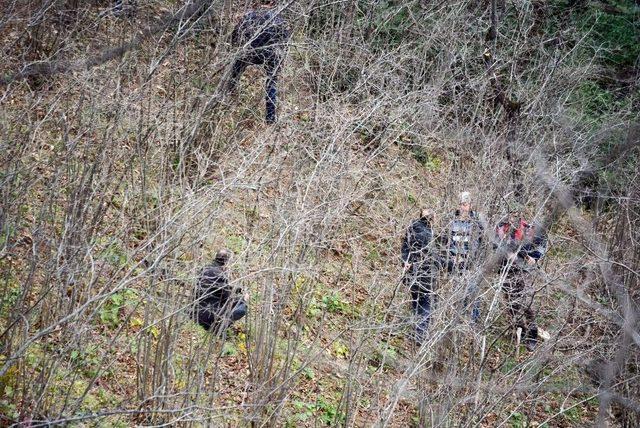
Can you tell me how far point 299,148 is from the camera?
28.3 feet

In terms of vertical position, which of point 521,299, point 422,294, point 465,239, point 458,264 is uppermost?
point 465,239

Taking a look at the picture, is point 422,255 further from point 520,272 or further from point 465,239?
point 520,272

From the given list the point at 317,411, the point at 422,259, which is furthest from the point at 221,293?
the point at 317,411

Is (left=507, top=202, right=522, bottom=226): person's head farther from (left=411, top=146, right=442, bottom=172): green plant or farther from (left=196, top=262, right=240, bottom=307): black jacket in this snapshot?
(left=411, top=146, right=442, bottom=172): green plant

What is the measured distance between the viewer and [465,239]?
803 centimetres

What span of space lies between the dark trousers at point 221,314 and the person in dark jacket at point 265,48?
3140 millimetres

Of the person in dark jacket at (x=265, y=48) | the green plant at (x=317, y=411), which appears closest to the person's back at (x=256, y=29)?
the person in dark jacket at (x=265, y=48)

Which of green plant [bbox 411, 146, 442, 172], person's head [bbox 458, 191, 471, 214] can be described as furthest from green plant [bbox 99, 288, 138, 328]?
green plant [bbox 411, 146, 442, 172]

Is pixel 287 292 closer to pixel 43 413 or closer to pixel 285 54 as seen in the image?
pixel 43 413

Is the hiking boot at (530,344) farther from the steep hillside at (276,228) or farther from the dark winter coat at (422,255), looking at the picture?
the dark winter coat at (422,255)

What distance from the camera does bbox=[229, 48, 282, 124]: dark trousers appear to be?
10.1 meters

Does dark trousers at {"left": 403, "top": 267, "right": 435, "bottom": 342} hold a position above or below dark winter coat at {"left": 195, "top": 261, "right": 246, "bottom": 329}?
below

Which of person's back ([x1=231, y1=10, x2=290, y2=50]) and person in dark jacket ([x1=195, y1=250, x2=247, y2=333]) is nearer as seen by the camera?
person in dark jacket ([x1=195, y1=250, x2=247, y2=333])

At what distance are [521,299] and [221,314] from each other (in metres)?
3.24
